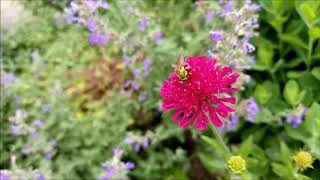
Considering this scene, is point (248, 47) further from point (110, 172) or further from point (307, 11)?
point (110, 172)

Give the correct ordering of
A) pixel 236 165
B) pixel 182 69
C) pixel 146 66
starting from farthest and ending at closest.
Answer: pixel 146 66 < pixel 236 165 < pixel 182 69

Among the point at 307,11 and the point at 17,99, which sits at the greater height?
the point at 17,99

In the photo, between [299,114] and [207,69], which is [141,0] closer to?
[299,114]

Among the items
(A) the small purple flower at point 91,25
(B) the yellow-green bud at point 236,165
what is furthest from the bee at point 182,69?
(A) the small purple flower at point 91,25

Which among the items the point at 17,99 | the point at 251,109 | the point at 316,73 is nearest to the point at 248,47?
the point at 251,109

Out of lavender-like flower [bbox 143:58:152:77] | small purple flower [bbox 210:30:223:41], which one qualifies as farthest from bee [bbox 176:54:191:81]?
lavender-like flower [bbox 143:58:152:77]

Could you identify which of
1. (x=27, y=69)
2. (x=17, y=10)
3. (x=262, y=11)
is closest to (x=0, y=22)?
(x=17, y=10)

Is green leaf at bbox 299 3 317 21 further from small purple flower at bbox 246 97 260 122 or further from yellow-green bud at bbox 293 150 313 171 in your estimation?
yellow-green bud at bbox 293 150 313 171
